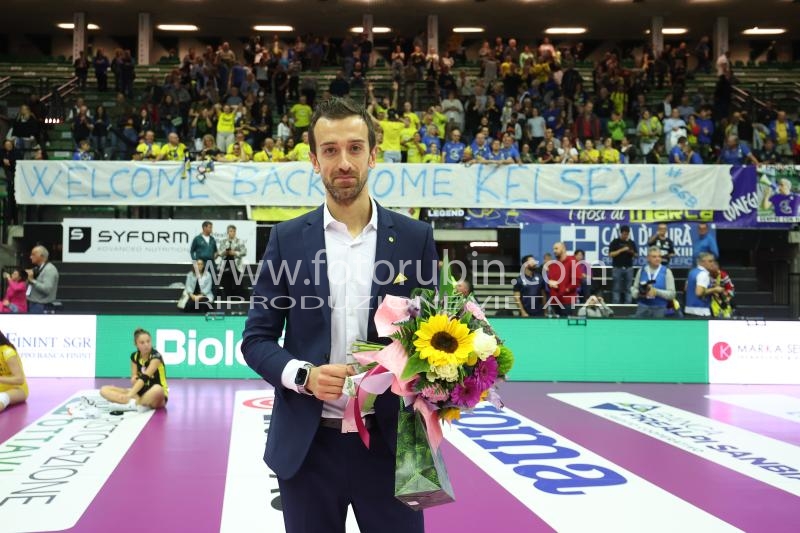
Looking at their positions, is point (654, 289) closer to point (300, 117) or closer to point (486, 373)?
point (300, 117)

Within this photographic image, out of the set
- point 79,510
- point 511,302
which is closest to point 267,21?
point 511,302

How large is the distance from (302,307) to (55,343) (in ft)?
40.6

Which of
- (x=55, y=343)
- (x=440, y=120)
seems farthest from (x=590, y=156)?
(x=55, y=343)

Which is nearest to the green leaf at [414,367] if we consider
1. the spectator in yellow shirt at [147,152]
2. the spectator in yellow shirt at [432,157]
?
the spectator in yellow shirt at [432,157]

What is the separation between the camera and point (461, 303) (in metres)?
2.46

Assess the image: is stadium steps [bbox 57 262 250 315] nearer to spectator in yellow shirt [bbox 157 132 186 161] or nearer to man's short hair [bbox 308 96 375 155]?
spectator in yellow shirt [bbox 157 132 186 161]

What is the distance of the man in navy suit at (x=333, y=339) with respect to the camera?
2574 mm

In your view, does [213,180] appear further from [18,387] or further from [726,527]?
[726,527]

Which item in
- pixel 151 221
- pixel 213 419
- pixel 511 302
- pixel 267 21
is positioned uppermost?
pixel 267 21

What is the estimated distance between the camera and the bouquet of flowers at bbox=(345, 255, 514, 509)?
2.34m

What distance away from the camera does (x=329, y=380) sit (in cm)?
237

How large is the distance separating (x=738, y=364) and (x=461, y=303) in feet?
42.2

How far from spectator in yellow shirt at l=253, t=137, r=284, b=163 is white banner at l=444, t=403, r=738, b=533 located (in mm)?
10272

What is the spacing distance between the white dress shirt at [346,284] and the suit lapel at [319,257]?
17mm
